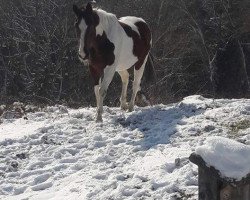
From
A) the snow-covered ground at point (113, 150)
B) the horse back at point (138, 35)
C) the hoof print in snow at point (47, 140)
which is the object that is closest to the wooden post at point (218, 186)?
the snow-covered ground at point (113, 150)

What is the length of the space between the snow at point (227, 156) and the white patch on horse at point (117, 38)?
4.85 m

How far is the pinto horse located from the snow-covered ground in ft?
2.48

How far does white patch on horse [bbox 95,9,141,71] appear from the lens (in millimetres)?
7719

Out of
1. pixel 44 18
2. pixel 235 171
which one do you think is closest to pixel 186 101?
pixel 235 171

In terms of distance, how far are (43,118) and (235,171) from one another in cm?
599

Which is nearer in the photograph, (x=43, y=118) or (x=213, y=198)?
(x=213, y=198)

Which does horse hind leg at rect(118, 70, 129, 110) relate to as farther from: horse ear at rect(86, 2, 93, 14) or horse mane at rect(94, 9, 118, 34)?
horse ear at rect(86, 2, 93, 14)

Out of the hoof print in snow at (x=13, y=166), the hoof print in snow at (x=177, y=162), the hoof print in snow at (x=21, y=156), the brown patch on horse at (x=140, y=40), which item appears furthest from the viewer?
the brown patch on horse at (x=140, y=40)

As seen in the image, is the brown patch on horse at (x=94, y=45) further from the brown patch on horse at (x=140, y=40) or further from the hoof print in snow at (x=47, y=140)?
the hoof print in snow at (x=47, y=140)

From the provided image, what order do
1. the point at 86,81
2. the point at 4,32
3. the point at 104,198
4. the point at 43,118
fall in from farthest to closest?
the point at 4,32 → the point at 86,81 → the point at 43,118 → the point at 104,198

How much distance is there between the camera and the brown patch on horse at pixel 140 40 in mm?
8609

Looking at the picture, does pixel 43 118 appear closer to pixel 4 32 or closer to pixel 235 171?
pixel 235 171

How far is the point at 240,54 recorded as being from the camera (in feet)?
66.6

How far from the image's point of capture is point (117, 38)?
792 cm
